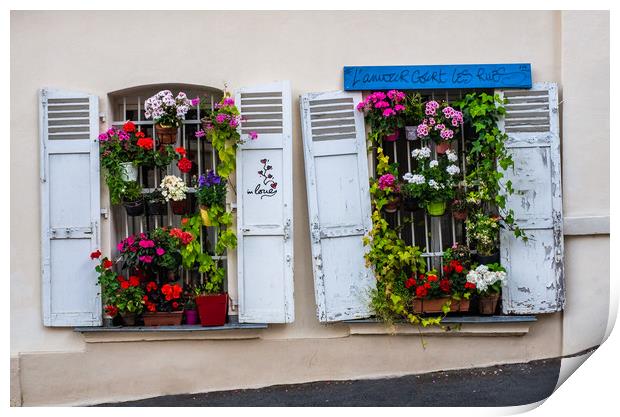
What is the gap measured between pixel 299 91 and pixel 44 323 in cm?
297

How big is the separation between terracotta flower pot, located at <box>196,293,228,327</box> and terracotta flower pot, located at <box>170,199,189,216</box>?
0.75 meters

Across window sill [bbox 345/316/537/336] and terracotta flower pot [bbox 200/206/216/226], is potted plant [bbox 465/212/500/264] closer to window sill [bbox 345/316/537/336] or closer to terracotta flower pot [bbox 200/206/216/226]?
window sill [bbox 345/316/537/336]

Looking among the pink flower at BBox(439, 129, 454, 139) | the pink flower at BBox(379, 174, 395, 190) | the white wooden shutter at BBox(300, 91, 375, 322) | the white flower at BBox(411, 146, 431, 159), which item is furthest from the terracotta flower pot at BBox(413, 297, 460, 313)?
the pink flower at BBox(439, 129, 454, 139)

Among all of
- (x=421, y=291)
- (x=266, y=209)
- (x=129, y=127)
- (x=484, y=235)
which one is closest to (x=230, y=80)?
(x=129, y=127)

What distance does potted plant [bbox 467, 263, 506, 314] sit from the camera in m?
7.55

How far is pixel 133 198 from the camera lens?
25.0ft

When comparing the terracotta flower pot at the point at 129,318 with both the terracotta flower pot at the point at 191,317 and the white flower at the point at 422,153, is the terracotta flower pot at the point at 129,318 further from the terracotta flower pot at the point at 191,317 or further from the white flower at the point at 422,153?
the white flower at the point at 422,153

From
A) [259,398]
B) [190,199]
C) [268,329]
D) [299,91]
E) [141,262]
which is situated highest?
[299,91]

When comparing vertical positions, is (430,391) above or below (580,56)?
below

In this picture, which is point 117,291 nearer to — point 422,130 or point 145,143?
point 145,143

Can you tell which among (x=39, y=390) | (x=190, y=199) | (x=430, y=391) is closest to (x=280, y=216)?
(x=190, y=199)

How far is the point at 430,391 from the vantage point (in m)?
7.51

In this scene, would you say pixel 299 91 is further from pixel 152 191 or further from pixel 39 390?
pixel 39 390

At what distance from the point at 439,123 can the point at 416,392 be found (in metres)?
2.29
